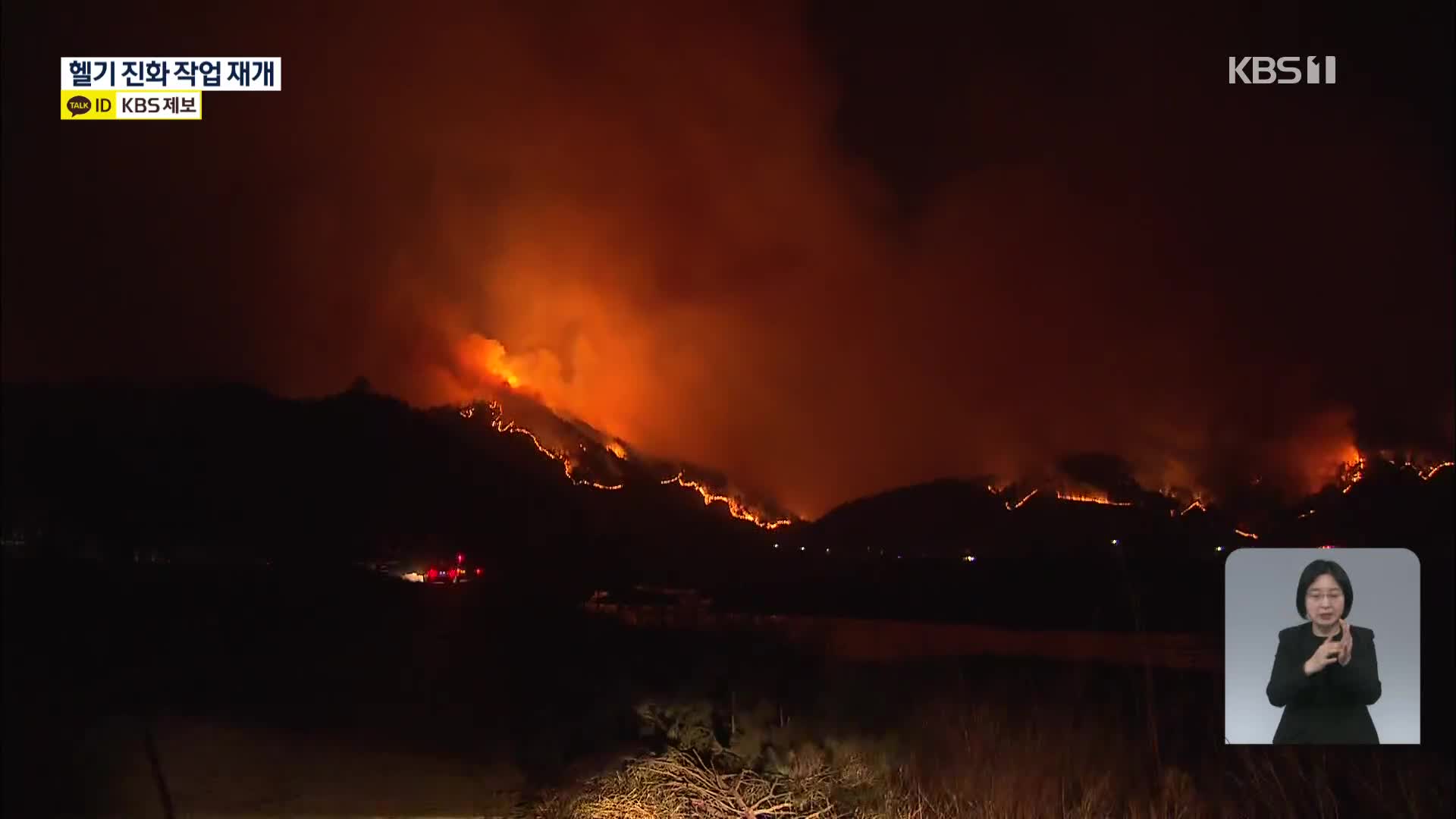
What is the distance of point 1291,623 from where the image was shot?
6.29 m

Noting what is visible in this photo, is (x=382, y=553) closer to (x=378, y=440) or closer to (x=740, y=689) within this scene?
(x=378, y=440)

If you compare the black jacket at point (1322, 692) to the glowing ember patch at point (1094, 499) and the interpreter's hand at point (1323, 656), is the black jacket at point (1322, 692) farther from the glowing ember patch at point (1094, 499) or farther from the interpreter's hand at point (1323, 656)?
the glowing ember patch at point (1094, 499)

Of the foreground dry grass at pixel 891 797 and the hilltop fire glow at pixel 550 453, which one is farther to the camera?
the hilltop fire glow at pixel 550 453

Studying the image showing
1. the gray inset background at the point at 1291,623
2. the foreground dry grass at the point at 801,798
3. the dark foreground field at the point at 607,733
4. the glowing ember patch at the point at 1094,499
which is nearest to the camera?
the gray inset background at the point at 1291,623

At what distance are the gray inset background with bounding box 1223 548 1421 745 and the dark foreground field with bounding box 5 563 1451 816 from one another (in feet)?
4.59

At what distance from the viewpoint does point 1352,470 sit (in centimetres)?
2736

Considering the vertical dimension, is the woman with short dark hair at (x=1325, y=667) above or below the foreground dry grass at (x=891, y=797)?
above

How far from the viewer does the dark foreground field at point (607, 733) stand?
7965 millimetres

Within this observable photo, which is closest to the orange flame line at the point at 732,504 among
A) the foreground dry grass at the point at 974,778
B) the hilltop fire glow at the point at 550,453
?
the hilltop fire glow at the point at 550,453

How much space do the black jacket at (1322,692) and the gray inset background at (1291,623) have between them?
0.12 feet

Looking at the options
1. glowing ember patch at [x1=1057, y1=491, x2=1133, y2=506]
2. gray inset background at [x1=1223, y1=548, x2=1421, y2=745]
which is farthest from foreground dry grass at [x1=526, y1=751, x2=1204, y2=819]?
glowing ember patch at [x1=1057, y1=491, x2=1133, y2=506]

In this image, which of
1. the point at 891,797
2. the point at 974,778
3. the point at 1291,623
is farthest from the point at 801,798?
the point at 1291,623

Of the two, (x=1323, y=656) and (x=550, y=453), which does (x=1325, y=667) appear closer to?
(x=1323, y=656)

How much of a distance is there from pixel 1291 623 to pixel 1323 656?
203mm
